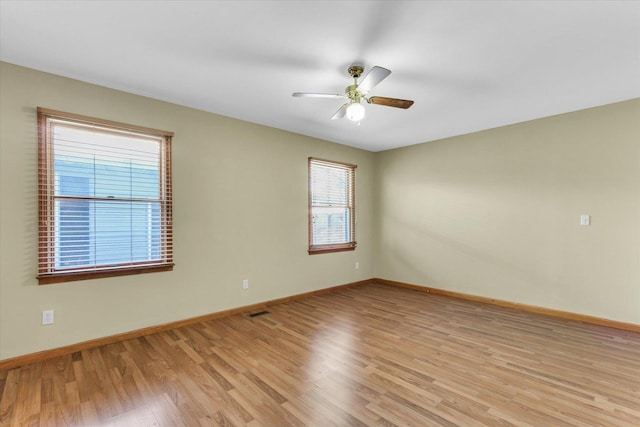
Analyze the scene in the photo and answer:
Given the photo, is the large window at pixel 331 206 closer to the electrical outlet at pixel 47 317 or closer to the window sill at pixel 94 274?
the window sill at pixel 94 274

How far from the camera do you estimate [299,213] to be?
467cm

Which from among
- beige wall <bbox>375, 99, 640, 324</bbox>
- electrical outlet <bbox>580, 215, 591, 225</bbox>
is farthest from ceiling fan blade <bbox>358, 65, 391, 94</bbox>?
electrical outlet <bbox>580, 215, 591, 225</bbox>

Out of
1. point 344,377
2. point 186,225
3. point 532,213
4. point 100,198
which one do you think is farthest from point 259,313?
point 532,213

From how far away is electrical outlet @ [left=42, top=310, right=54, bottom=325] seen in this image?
2.66m

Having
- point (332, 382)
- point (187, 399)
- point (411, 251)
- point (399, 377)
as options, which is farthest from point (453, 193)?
point (187, 399)

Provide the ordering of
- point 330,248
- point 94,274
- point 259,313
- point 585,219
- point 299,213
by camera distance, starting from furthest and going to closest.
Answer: point 330,248
point 299,213
point 259,313
point 585,219
point 94,274

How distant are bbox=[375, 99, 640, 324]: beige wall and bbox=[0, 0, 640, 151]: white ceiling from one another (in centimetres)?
55

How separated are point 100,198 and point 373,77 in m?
2.80

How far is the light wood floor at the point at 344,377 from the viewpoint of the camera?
190cm

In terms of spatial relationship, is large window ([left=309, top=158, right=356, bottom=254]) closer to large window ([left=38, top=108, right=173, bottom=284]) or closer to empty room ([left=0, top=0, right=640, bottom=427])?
empty room ([left=0, top=0, right=640, bottom=427])

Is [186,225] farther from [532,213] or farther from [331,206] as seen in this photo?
[532,213]

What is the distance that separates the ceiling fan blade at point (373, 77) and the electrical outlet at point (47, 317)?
341 cm

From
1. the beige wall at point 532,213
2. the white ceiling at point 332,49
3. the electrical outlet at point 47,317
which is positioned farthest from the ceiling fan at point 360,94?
the electrical outlet at point 47,317

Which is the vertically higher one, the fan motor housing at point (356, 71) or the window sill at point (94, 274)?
the fan motor housing at point (356, 71)
